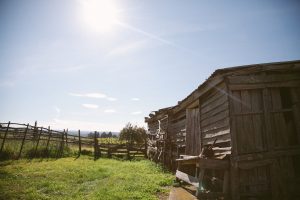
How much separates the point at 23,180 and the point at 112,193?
5.05m

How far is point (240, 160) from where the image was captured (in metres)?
6.86

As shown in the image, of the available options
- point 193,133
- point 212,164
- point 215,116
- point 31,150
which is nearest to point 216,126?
point 215,116

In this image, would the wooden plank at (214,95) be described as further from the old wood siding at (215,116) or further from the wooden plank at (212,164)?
the wooden plank at (212,164)

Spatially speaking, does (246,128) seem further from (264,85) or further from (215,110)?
(264,85)

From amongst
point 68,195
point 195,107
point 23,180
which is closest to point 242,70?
point 195,107

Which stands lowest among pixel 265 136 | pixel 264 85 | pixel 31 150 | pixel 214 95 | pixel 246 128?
pixel 31 150

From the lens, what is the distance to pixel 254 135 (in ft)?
23.9

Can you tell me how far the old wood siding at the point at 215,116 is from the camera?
7.55m

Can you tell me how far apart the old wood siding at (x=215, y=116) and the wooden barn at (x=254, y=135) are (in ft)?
0.11

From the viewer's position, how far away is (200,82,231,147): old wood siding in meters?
7.55

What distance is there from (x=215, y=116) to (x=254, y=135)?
5.22 ft

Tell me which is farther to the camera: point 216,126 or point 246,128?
point 216,126

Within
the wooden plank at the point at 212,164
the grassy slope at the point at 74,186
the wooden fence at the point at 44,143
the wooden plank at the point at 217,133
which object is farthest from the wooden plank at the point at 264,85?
the wooden fence at the point at 44,143

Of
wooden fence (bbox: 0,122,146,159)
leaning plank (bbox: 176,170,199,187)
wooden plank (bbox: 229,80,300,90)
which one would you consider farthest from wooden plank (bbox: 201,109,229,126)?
wooden fence (bbox: 0,122,146,159)
